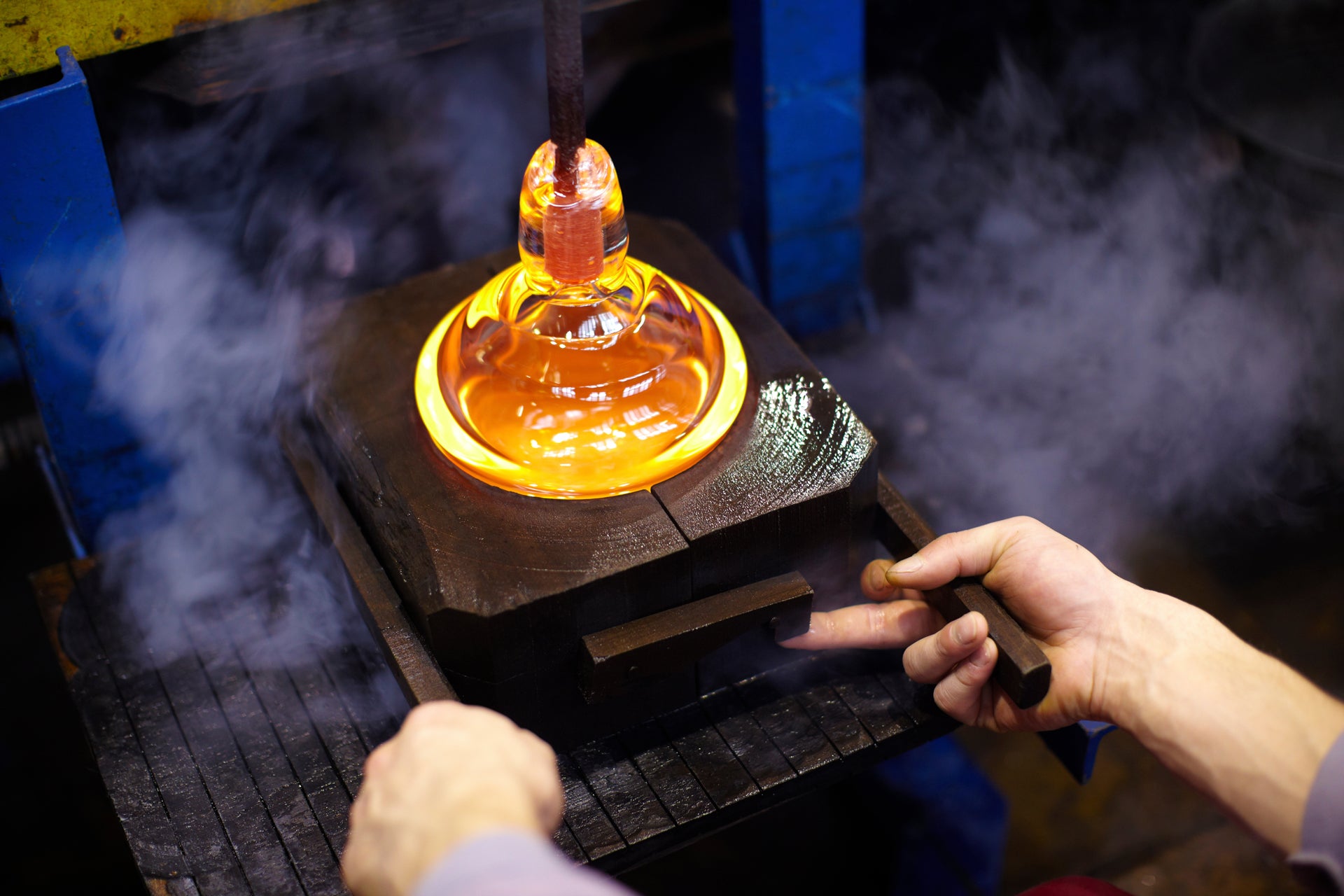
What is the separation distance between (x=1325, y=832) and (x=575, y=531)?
0.84 meters

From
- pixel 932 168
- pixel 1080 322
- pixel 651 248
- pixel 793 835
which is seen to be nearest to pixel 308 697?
pixel 651 248

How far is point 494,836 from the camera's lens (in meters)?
1.00

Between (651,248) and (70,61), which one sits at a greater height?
(70,61)

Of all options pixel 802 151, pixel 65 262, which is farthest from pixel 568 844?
pixel 802 151

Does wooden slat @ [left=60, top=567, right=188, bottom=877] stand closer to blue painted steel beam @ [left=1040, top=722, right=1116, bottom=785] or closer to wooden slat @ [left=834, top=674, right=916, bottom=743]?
wooden slat @ [left=834, top=674, right=916, bottom=743]

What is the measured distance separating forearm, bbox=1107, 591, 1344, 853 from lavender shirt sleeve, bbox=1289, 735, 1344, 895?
0.07 ft

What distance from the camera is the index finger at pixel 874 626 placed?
153 centimetres

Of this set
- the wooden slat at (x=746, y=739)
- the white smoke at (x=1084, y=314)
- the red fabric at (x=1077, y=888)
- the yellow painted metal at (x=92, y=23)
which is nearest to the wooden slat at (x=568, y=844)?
the wooden slat at (x=746, y=739)

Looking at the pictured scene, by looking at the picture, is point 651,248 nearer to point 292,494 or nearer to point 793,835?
point 292,494

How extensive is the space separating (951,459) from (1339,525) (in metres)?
1.14

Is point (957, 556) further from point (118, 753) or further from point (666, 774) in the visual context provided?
Result: point (118, 753)

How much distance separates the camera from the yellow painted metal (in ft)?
4.98

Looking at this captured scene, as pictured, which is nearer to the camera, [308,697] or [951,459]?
[308,697]

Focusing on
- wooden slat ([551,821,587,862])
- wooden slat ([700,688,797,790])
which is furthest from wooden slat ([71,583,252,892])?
wooden slat ([700,688,797,790])
